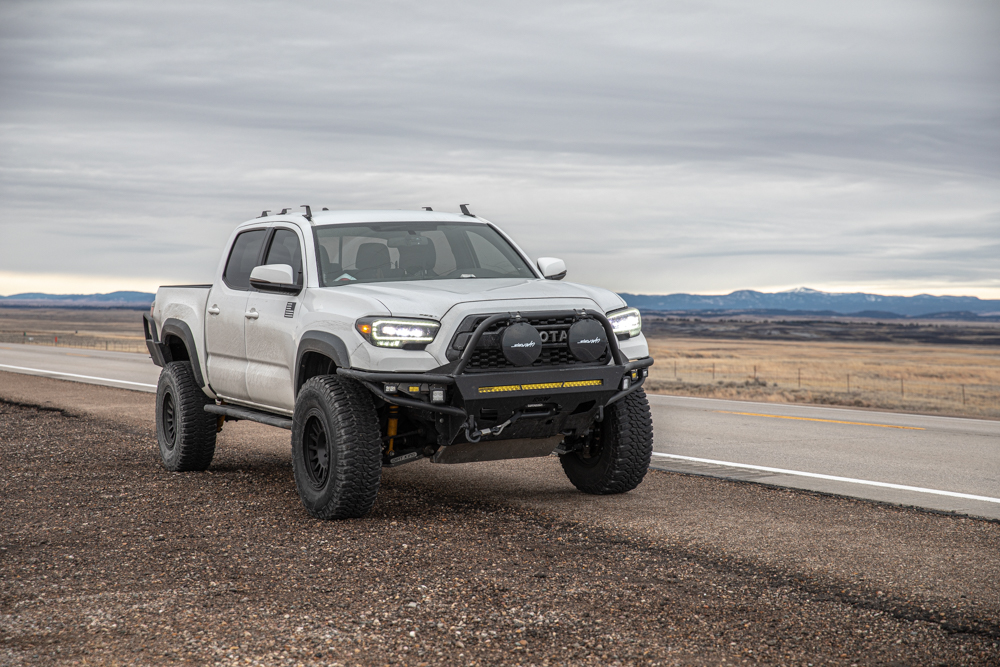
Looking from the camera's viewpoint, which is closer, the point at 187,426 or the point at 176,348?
the point at 187,426

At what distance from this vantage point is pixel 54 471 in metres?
8.77

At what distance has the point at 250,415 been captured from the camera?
7.91 m

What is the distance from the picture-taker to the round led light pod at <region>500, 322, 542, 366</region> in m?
6.15

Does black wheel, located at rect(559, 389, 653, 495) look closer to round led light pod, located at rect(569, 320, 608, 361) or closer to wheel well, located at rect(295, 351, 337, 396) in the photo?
round led light pod, located at rect(569, 320, 608, 361)

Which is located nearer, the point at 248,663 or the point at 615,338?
the point at 248,663

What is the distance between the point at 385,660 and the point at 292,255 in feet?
14.5

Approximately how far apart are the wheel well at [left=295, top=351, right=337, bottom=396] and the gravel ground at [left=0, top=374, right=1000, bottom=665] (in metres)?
0.99

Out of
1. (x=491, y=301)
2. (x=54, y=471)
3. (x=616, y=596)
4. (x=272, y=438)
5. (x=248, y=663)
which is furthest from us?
(x=272, y=438)

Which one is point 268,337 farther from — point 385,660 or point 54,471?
point 385,660

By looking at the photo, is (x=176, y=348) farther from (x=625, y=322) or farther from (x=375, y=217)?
(x=625, y=322)

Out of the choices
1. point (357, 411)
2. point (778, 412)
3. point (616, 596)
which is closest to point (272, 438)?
point (357, 411)

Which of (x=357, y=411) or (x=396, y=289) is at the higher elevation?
(x=396, y=289)

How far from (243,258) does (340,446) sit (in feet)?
9.44

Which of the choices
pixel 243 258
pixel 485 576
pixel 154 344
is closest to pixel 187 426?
pixel 154 344
